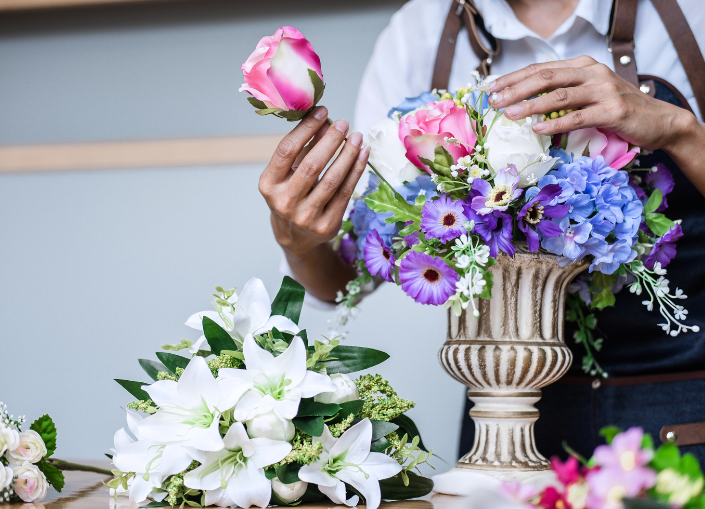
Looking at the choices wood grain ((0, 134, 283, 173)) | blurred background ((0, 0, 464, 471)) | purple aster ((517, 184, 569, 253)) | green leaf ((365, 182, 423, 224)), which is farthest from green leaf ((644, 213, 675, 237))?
wood grain ((0, 134, 283, 173))

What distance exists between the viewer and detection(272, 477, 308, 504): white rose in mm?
502

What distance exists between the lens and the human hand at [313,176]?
0.65 m

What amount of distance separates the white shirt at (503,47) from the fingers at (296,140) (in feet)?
1.02

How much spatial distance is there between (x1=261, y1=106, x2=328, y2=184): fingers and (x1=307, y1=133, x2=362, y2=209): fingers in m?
0.04

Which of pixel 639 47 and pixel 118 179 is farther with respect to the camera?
pixel 118 179

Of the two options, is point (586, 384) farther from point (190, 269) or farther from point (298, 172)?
point (190, 269)

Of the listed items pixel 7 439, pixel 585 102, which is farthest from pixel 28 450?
pixel 585 102

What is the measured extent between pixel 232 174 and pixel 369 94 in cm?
67

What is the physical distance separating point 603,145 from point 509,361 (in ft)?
0.74

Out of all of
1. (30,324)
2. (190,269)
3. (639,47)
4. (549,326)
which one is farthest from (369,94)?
(30,324)

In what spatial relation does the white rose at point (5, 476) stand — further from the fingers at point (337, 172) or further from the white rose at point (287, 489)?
the fingers at point (337, 172)

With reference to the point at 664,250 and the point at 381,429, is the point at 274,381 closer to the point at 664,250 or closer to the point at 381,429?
the point at 381,429

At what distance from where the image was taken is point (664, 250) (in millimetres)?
648

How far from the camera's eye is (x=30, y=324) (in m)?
1.67
